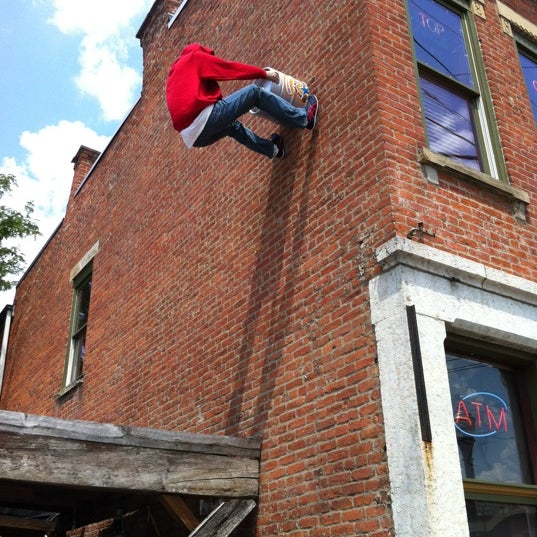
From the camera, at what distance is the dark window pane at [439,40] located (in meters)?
6.37

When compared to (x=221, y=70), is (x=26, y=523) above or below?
below

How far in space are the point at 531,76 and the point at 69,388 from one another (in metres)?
7.92

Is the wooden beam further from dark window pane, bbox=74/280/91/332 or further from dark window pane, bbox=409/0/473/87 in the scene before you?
dark window pane, bbox=74/280/91/332

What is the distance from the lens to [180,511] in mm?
5734

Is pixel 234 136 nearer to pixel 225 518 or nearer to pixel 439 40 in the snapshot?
pixel 439 40

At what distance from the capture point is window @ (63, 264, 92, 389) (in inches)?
434

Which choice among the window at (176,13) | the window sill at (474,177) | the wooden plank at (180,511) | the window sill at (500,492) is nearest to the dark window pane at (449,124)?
the window sill at (474,177)

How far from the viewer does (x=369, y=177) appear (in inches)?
206

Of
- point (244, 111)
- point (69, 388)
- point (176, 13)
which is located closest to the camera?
point (244, 111)

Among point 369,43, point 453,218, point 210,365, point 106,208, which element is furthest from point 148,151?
point 453,218

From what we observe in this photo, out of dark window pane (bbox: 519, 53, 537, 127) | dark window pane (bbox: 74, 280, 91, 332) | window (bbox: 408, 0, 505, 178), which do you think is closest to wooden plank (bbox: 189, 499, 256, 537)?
window (bbox: 408, 0, 505, 178)

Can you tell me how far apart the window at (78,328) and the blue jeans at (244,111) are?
5.72 metres

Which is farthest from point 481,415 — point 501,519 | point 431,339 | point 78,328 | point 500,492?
point 78,328

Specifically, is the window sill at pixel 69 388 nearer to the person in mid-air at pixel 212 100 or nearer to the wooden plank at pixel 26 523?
the wooden plank at pixel 26 523
